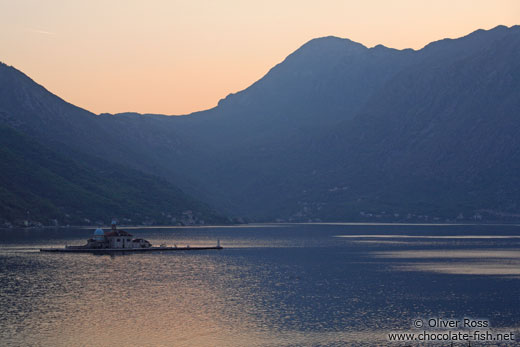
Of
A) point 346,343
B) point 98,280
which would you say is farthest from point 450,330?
point 98,280

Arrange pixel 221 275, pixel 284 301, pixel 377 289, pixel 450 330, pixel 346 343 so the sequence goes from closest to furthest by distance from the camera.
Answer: pixel 346 343, pixel 450 330, pixel 284 301, pixel 377 289, pixel 221 275

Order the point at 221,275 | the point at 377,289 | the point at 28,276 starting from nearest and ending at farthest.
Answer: the point at 377,289
the point at 28,276
the point at 221,275

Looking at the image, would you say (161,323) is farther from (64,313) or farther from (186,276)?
(186,276)

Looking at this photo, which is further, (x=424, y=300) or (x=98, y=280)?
(x=98, y=280)

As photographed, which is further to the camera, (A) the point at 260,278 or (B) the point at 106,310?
(A) the point at 260,278

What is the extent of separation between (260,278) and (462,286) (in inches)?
1842

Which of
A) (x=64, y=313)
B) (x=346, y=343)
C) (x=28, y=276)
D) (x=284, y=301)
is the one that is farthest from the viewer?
(x=28, y=276)

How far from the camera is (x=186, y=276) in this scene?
188 metres

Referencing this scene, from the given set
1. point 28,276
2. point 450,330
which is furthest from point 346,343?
point 28,276

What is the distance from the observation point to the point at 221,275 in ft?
626

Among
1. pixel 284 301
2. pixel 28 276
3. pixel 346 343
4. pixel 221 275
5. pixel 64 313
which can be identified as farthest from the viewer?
pixel 221 275

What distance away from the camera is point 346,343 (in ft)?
353

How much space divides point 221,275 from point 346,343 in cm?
8602

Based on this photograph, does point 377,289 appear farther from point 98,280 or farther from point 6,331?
point 6,331
